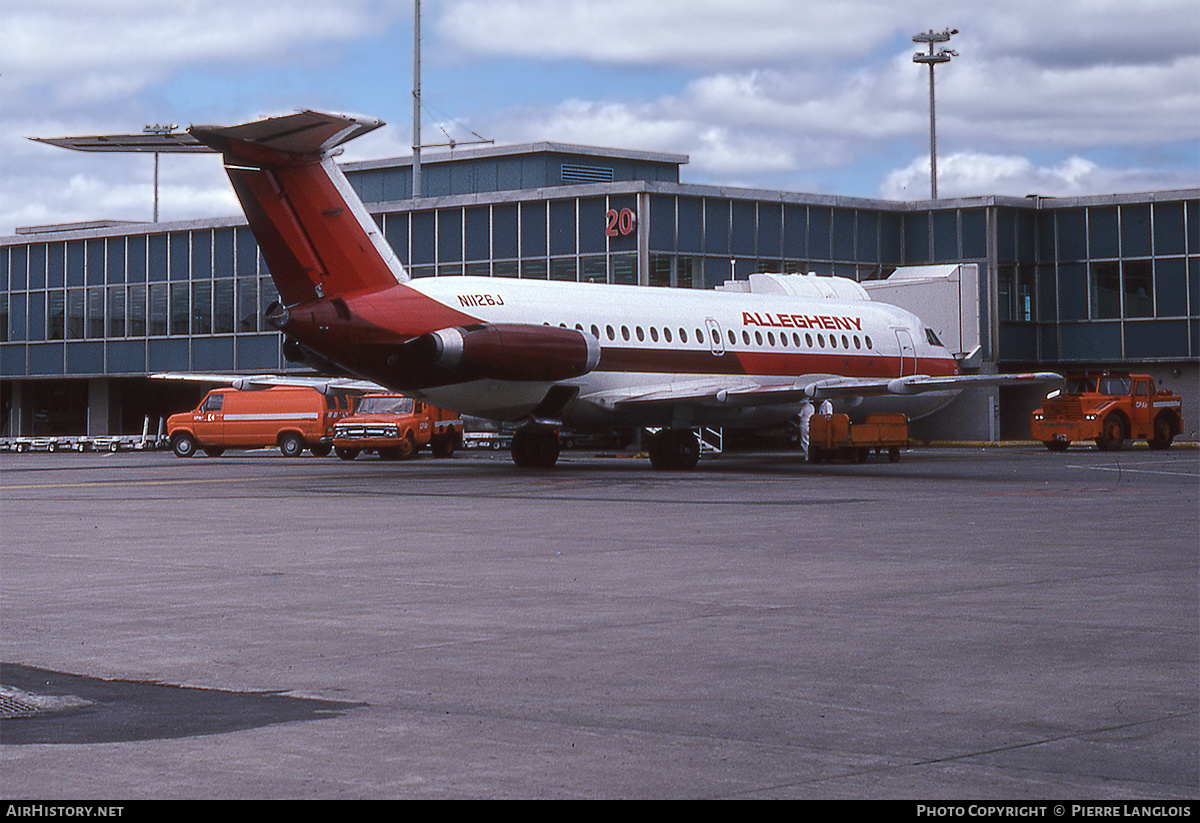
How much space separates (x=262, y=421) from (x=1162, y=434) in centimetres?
2675

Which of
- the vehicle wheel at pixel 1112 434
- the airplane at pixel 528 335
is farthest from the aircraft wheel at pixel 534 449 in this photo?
the vehicle wheel at pixel 1112 434

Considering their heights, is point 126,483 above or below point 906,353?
below

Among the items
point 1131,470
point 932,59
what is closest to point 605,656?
point 1131,470

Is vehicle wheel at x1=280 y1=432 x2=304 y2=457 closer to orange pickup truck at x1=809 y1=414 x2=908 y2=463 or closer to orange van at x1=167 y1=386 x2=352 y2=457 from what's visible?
orange van at x1=167 y1=386 x2=352 y2=457

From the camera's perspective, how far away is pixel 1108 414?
4534 cm

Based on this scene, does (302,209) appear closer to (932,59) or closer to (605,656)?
(605,656)

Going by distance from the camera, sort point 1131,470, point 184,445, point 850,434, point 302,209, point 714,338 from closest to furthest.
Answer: point 302,209 → point 1131,470 → point 714,338 → point 850,434 → point 184,445

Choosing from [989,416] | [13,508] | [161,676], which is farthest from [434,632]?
[989,416]

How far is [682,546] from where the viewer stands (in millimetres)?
15180

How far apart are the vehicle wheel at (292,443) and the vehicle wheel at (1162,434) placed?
82.9ft

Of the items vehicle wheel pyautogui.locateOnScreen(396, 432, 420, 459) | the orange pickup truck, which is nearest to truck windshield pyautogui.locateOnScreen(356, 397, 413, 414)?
vehicle wheel pyautogui.locateOnScreen(396, 432, 420, 459)

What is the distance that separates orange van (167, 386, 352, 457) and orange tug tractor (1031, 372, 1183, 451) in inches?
826

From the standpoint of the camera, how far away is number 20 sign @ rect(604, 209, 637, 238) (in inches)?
2060

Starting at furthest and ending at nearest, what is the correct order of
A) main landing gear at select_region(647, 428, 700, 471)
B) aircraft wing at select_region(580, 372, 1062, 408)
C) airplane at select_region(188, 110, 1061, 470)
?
main landing gear at select_region(647, 428, 700, 471) < aircraft wing at select_region(580, 372, 1062, 408) < airplane at select_region(188, 110, 1061, 470)
